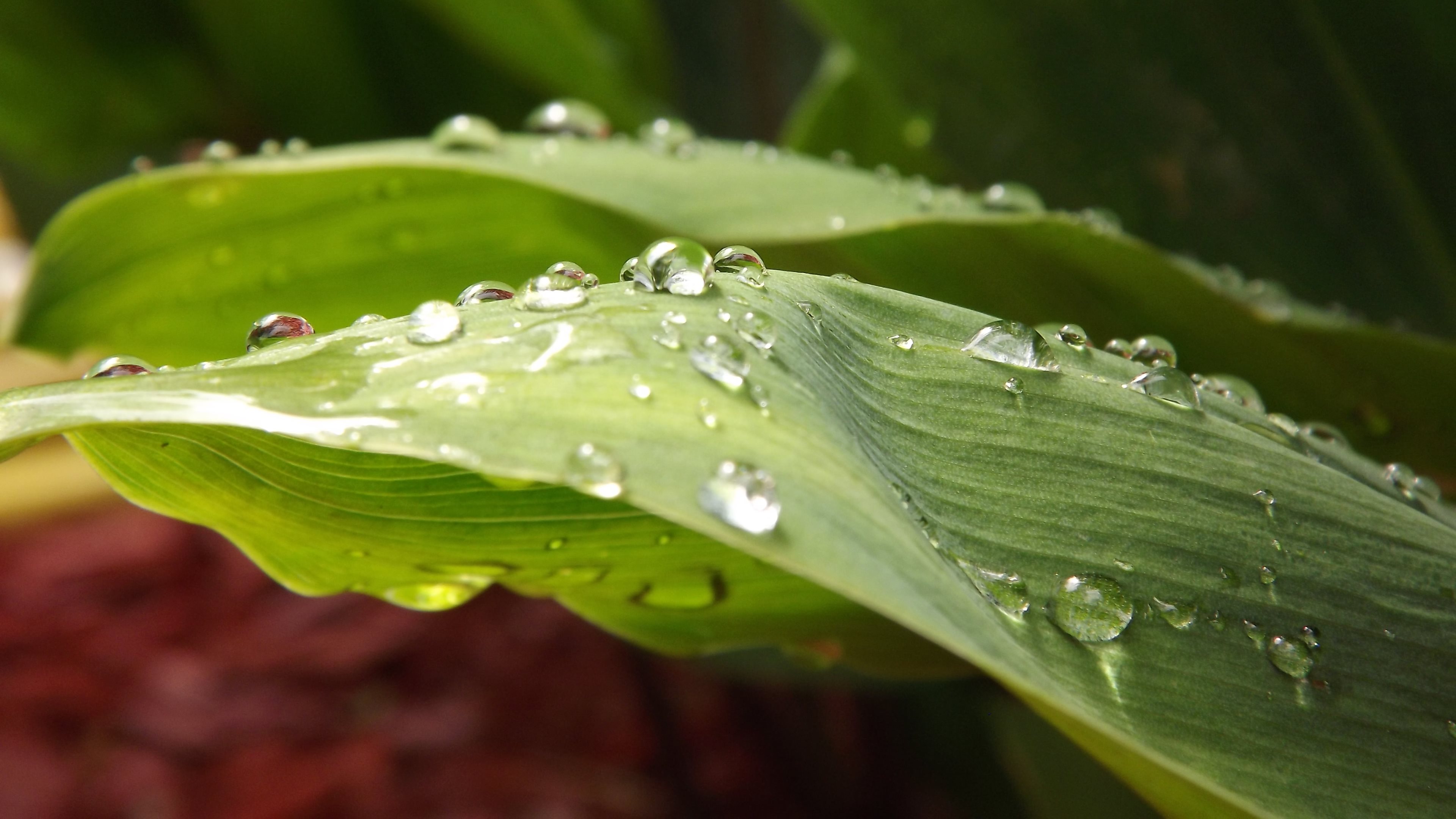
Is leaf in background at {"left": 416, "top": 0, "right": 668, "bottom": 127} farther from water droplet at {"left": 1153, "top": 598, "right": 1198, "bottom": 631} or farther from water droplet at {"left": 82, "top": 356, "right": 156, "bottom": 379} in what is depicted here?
water droplet at {"left": 1153, "top": 598, "right": 1198, "bottom": 631}

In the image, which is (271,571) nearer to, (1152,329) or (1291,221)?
(1152,329)

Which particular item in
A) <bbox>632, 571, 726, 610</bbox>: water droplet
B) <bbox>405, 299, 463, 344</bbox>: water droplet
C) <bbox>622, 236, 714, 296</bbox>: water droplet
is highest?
<bbox>622, 236, 714, 296</bbox>: water droplet

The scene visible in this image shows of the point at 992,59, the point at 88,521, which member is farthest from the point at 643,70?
the point at 88,521

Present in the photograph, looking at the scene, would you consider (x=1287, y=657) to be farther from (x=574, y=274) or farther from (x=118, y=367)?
(x=118, y=367)

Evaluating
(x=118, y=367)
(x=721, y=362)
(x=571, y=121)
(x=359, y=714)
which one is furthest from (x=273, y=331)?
(x=359, y=714)

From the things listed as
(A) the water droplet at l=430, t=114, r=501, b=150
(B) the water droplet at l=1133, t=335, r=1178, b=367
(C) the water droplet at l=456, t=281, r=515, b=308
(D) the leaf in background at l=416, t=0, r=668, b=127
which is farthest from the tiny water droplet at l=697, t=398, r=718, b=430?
(D) the leaf in background at l=416, t=0, r=668, b=127

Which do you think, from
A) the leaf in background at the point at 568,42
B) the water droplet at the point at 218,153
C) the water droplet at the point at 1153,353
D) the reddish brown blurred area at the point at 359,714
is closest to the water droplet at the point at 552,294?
the water droplet at the point at 1153,353

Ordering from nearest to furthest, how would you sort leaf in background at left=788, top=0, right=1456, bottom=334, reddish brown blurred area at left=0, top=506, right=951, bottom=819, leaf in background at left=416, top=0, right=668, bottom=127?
leaf in background at left=788, top=0, right=1456, bottom=334 < leaf in background at left=416, top=0, right=668, bottom=127 < reddish brown blurred area at left=0, top=506, right=951, bottom=819
